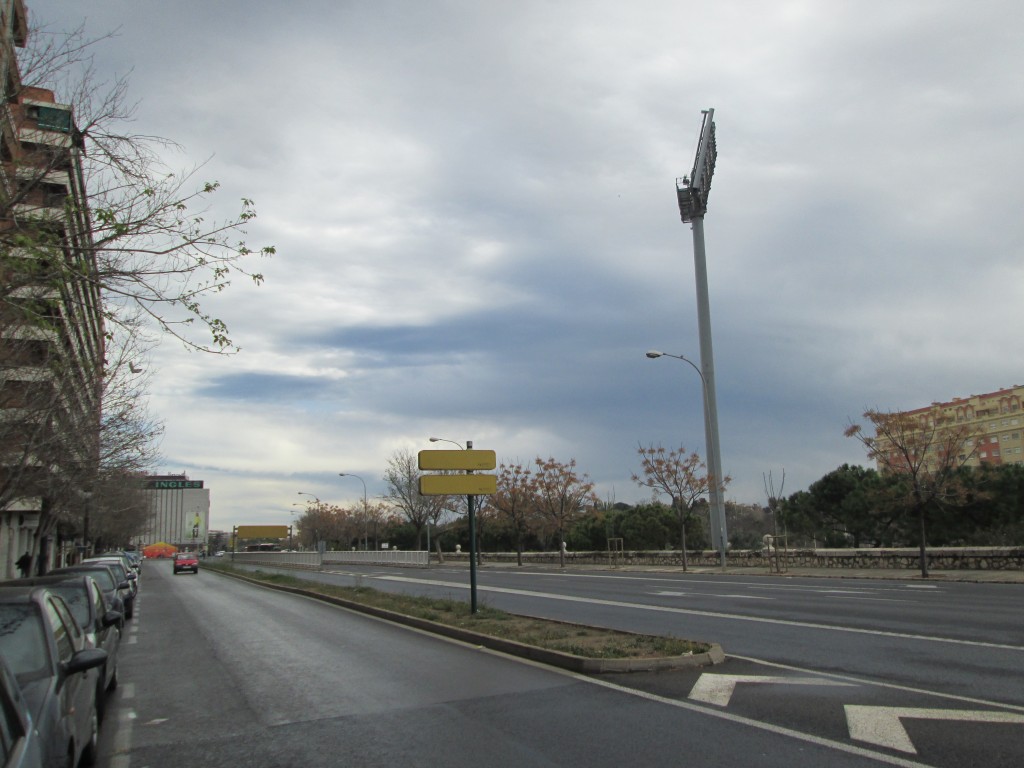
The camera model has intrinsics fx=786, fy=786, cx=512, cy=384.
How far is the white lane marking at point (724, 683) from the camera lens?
7.99m

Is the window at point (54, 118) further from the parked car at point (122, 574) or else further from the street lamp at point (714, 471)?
the street lamp at point (714, 471)

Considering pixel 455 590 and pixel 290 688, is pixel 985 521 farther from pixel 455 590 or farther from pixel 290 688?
pixel 290 688

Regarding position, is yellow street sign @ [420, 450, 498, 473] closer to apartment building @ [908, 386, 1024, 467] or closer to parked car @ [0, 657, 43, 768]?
parked car @ [0, 657, 43, 768]

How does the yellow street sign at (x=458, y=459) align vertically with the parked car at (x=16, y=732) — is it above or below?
above

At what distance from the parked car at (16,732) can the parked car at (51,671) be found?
0.28 m

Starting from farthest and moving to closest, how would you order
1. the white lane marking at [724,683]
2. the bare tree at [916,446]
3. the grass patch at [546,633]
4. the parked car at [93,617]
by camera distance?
the bare tree at [916,446], the grass patch at [546,633], the parked car at [93,617], the white lane marking at [724,683]

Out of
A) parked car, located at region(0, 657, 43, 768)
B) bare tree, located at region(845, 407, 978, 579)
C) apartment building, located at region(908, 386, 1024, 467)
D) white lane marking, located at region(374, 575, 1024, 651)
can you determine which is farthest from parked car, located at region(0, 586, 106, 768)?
apartment building, located at region(908, 386, 1024, 467)

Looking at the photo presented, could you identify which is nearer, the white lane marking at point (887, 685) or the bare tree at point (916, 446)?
the white lane marking at point (887, 685)

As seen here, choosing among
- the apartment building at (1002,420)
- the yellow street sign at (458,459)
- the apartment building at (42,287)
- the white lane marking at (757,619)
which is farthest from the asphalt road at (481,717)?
the apartment building at (1002,420)

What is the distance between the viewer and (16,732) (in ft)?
12.1

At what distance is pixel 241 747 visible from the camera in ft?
22.2

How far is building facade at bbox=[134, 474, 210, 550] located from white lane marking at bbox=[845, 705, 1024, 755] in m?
154

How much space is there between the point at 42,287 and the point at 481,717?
23.8ft

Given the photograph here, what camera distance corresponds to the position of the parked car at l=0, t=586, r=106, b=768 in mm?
4609
